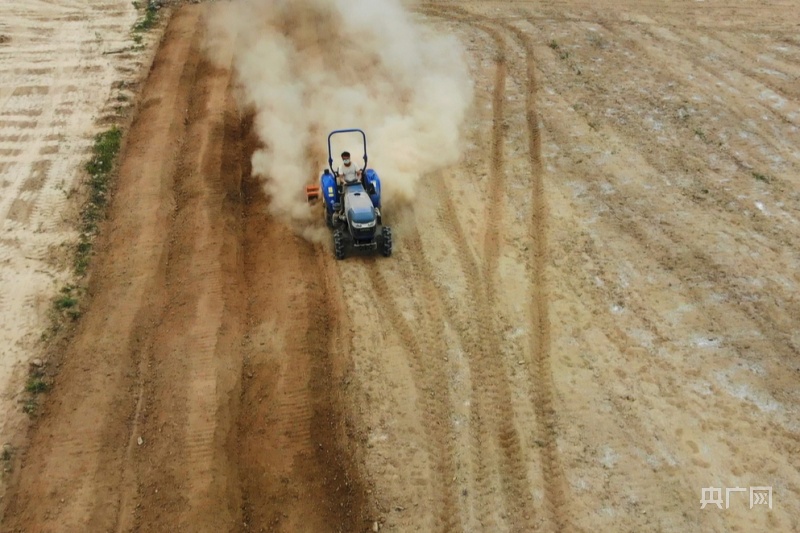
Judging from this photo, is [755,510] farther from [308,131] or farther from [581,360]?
[308,131]

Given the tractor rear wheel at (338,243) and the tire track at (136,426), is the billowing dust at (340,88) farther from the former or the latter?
the tire track at (136,426)

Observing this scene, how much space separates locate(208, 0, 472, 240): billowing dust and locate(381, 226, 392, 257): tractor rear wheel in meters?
1.29

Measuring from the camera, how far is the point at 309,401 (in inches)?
289

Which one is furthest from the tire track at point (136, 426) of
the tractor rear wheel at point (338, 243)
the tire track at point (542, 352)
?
the tire track at point (542, 352)

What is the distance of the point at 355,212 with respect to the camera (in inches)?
347

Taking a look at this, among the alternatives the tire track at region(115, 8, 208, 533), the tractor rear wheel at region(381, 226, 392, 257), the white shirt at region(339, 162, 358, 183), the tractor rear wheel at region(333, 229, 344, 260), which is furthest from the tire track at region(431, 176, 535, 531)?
the tire track at region(115, 8, 208, 533)

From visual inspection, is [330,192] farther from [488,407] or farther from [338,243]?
[488,407]

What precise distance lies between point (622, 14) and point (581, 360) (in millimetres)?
15063

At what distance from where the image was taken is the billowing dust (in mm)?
11211

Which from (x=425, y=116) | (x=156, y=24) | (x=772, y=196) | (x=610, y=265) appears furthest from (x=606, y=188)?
(x=156, y=24)

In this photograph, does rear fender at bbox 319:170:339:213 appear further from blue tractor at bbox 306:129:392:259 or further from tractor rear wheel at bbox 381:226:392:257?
tractor rear wheel at bbox 381:226:392:257

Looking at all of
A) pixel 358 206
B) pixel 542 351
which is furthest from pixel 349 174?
pixel 542 351

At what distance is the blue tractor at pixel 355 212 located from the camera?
8875 mm

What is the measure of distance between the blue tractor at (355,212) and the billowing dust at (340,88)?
0.66 m
